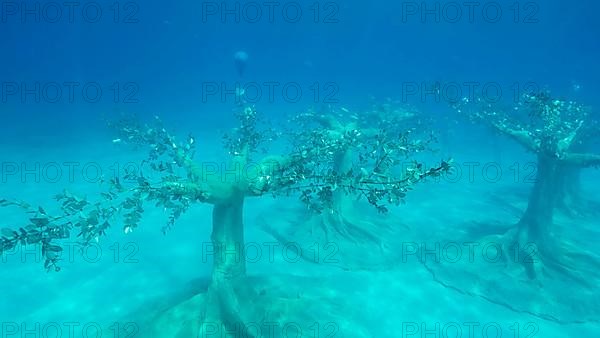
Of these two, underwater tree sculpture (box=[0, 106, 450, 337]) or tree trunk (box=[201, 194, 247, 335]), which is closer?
underwater tree sculpture (box=[0, 106, 450, 337])

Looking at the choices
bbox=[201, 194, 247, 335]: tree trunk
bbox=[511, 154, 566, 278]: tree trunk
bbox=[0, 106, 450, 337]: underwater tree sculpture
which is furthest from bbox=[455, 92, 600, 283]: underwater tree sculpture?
bbox=[201, 194, 247, 335]: tree trunk

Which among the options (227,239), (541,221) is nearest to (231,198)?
(227,239)

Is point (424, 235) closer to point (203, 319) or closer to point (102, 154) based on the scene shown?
point (203, 319)

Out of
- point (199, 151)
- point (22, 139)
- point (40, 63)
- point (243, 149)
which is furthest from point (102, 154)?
point (40, 63)

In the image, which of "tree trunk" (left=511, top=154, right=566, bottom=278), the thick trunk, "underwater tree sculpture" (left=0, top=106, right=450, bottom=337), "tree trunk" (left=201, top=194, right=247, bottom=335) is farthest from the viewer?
"tree trunk" (left=511, top=154, right=566, bottom=278)

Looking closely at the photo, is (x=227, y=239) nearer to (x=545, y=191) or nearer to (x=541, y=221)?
(x=541, y=221)

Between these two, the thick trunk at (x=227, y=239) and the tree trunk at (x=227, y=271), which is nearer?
the tree trunk at (x=227, y=271)

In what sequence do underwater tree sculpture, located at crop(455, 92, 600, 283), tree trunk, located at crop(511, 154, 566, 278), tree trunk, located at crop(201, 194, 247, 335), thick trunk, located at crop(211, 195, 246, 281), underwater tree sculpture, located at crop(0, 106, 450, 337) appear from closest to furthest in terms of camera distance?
underwater tree sculpture, located at crop(0, 106, 450, 337)
tree trunk, located at crop(201, 194, 247, 335)
thick trunk, located at crop(211, 195, 246, 281)
underwater tree sculpture, located at crop(455, 92, 600, 283)
tree trunk, located at crop(511, 154, 566, 278)

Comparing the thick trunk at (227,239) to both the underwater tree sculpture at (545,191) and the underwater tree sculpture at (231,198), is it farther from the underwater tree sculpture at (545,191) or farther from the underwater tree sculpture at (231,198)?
the underwater tree sculpture at (545,191)

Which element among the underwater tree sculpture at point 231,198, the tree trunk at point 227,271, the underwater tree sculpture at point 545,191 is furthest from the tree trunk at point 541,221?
the tree trunk at point 227,271

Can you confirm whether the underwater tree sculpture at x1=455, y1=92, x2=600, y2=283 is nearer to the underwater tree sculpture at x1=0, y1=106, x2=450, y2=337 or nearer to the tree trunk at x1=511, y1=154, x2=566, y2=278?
the tree trunk at x1=511, y1=154, x2=566, y2=278

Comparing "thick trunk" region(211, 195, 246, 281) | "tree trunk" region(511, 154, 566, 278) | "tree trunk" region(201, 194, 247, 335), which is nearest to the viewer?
"tree trunk" region(201, 194, 247, 335)

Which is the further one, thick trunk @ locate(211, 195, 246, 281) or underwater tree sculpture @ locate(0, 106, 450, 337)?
thick trunk @ locate(211, 195, 246, 281)

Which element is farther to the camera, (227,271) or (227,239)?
(227,239)
